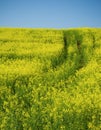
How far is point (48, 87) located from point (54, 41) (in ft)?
44.1

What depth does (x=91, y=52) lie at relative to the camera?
26047 mm

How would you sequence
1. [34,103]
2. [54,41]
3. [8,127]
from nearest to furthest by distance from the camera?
[8,127] < [34,103] < [54,41]

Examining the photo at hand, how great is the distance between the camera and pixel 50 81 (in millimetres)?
18562

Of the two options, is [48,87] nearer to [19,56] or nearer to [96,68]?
[96,68]

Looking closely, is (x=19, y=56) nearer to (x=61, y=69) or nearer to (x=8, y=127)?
(x=61, y=69)

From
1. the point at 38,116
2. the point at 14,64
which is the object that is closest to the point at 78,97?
the point at 38,116

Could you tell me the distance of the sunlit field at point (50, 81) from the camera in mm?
12695

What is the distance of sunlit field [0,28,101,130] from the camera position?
12695 millimetres

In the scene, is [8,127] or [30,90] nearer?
[8,127]

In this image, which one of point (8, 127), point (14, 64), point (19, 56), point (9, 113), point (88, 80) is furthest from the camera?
point (19, 56)

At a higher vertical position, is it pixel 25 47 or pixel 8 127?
pixel 25 47

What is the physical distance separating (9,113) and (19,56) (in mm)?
10439

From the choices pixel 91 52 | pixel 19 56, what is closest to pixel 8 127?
pixel 19 56

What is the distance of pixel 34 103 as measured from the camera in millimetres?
15656
